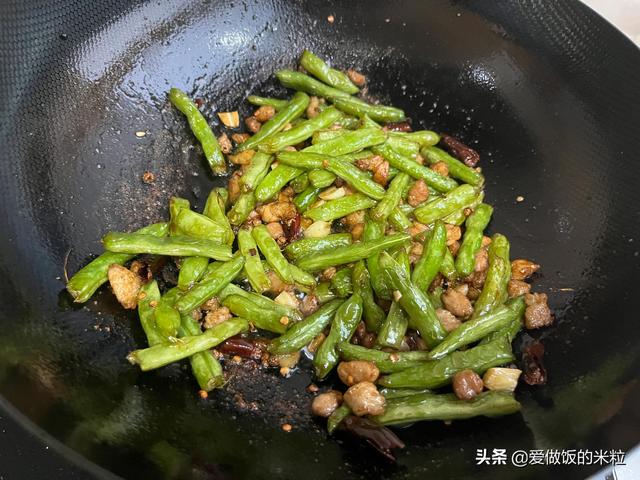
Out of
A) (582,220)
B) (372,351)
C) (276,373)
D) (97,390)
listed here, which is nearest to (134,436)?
(97,390)

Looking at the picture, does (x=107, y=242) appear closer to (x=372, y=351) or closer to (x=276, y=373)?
(x=276, y=373)

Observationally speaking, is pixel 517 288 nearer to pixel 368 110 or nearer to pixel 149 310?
pixel 368 110

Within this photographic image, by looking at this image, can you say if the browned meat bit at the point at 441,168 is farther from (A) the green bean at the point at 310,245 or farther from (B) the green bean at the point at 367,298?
(B) the green bean at the point at 367,298

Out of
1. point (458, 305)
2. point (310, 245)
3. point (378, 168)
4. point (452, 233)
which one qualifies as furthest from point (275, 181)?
point (458, 305)

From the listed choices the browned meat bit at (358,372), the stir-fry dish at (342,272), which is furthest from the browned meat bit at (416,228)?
the browned meat bit at (358,372)

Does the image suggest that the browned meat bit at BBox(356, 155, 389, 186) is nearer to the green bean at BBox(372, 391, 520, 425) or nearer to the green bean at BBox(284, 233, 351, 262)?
the green bean at BBox(284, 233, 351, 262)

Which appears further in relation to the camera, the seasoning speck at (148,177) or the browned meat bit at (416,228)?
the seasoning speck at (148,177)

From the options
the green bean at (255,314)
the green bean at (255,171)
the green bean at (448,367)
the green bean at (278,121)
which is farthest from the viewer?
the green bean at (278,121)
